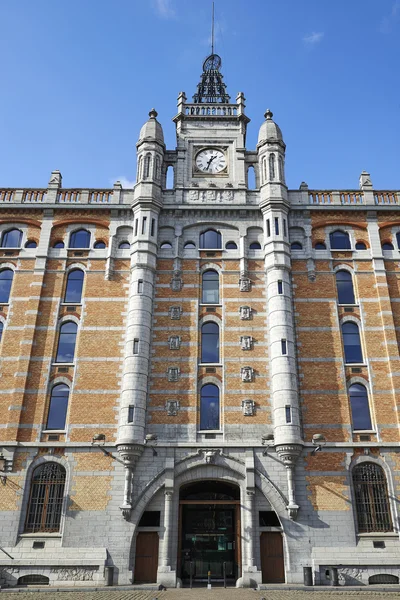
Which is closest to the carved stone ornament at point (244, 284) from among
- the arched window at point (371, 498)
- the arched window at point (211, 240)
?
the arched window at point (211, 240)

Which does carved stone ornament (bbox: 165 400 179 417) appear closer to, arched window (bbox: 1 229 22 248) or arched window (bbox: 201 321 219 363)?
arched window (bbox: 201 321 219 363)

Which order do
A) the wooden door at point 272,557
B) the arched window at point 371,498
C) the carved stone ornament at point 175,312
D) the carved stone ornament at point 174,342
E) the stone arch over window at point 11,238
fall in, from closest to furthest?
the wooden door at point 272,557 < the arched window at point 371,498 < the carved stone ornament at point 174,342 < the carved stone ornament at point 175,312 < the stone arch over window at point 11,238

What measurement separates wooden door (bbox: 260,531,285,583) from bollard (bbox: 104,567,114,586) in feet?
21.6

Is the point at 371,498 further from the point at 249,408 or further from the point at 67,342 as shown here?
the point at 67,342

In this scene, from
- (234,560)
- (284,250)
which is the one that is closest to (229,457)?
(234,560)

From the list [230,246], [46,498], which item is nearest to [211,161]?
[230,246]

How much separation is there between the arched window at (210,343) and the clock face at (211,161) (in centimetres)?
1005

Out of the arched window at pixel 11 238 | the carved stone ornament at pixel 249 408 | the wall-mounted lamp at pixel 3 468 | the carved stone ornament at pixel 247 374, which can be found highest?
the arched window at pixel 11 238

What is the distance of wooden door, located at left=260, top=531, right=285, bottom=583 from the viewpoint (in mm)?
23672

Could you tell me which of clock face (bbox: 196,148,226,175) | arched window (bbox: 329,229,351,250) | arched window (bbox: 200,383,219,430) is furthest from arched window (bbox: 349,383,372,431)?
clock face (bbox: 196,148,226,175)

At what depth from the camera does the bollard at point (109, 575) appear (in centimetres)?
2289

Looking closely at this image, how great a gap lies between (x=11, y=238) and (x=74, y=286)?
5.05 m

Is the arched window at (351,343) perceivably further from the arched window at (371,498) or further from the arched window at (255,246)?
the arched window at (255,246)

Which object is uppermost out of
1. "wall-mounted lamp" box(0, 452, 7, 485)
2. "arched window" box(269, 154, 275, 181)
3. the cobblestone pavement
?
"arched window" box(269, 154, 275, 181)
